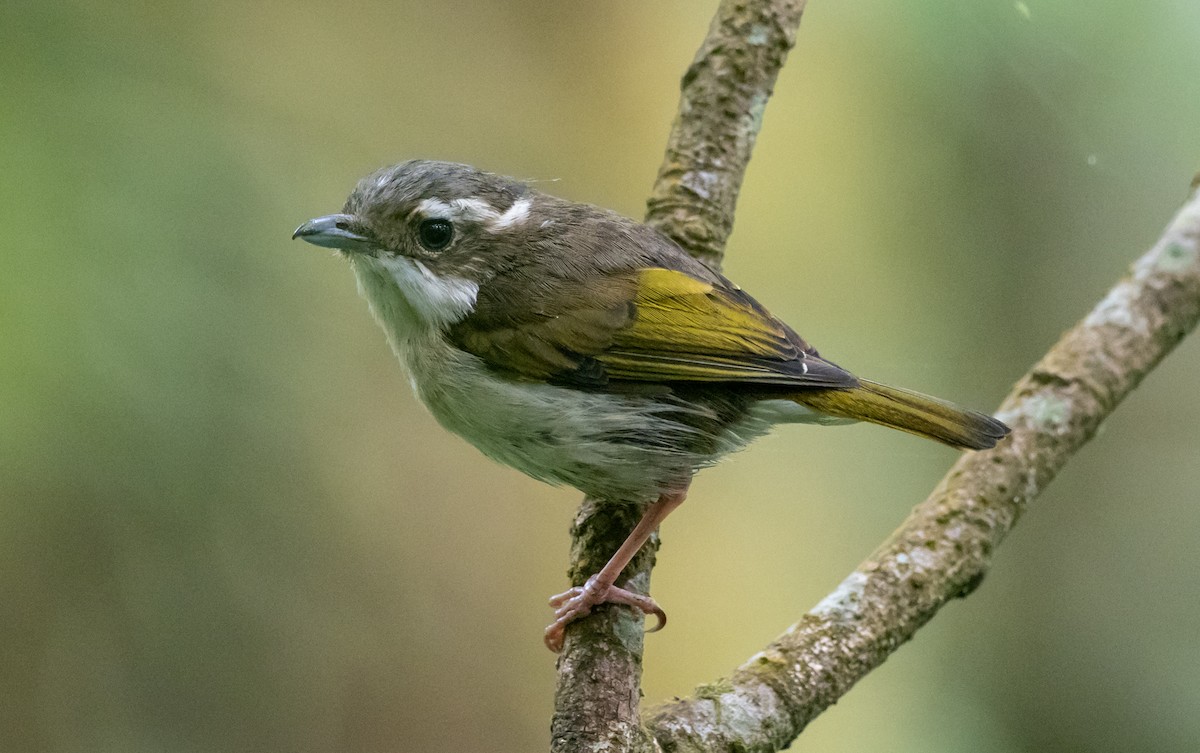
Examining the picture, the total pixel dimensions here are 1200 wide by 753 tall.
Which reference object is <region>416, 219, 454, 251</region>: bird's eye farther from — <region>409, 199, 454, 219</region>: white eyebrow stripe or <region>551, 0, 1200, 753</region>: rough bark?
<region>551, 0, 1200, 753</region>: rough bark

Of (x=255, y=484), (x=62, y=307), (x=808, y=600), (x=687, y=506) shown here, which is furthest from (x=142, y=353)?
(x=808, y=600)

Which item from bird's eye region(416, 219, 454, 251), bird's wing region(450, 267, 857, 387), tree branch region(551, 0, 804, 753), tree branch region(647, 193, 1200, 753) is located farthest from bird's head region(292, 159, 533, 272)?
tree branch region(647, 193, 1200, 753)

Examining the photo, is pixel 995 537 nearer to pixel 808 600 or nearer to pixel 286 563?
pixel 808 600

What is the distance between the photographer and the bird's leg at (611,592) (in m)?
2.51

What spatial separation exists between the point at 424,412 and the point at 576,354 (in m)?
1.70

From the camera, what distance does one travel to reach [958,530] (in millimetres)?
2914

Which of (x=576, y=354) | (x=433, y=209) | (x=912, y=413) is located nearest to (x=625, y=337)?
(x=576, y=354)

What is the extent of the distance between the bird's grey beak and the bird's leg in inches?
42.0

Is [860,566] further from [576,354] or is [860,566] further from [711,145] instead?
[711,145]

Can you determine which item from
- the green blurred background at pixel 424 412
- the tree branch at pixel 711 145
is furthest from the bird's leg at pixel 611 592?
the green blurred background at pixel 424 412

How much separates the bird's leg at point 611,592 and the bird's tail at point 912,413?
0.49 m

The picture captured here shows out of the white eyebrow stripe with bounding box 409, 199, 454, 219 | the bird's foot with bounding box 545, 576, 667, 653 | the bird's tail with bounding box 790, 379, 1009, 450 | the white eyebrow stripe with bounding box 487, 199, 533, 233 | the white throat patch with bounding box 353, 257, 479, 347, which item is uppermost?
the white eyebrow stripe with bounding box 487, 199, 533, 233

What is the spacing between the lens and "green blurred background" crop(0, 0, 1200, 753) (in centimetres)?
326

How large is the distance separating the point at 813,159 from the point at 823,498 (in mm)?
1769
